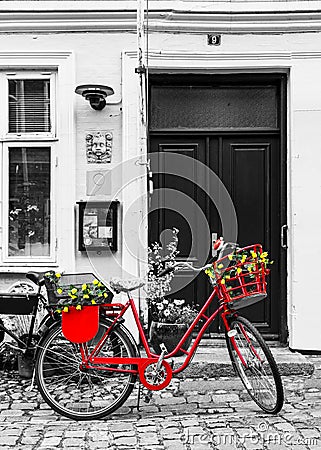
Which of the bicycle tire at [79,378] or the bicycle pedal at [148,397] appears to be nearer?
the bicycle tire at [79,378]

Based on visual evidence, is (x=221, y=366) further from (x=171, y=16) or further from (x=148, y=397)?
(x=171, y=16)

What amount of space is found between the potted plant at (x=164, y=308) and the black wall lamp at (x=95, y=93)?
1501 millimetres

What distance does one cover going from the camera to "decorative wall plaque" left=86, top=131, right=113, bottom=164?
756 centimetres

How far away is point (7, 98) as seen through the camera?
302 inches

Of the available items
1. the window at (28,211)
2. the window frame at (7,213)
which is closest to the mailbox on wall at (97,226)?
the window frame at (7,213)

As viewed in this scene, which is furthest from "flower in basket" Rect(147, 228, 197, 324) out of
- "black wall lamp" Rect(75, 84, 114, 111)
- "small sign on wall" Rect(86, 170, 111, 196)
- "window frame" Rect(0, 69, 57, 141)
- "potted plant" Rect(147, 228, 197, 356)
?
"window frame" Rect(0, 69, 57, 141)

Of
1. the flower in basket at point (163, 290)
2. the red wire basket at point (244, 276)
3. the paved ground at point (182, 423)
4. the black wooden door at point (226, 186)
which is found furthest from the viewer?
the black wooden door at point (226, 186)

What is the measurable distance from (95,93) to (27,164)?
41.2 inches

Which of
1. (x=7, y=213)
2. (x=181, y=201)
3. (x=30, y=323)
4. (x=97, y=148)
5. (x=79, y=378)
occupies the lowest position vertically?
(x=79, y=378)

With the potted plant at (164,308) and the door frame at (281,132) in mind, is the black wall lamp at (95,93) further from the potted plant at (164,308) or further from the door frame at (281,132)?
the potted plant at (164,308)

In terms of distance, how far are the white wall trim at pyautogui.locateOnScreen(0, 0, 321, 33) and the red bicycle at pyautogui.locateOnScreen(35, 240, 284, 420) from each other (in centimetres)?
292

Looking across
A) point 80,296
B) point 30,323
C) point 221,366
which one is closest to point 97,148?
point 30,323

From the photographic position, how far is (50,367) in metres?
5.65

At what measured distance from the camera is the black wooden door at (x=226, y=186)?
306 inches
